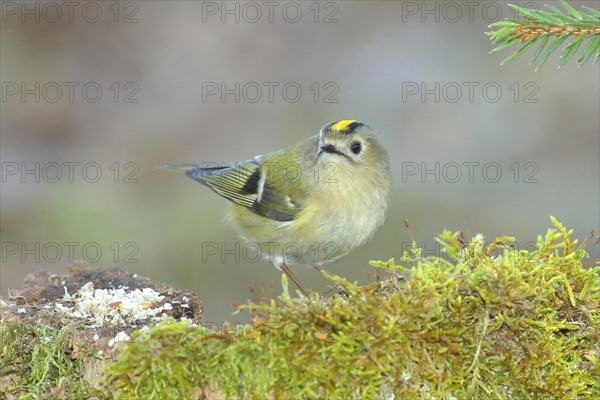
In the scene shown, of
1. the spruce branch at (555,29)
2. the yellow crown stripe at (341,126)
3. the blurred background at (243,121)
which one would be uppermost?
the spruce branch at (555,29)

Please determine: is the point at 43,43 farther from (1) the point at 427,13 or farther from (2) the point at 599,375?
(2) the point at 599,375

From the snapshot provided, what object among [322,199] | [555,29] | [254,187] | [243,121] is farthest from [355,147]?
[243,121]

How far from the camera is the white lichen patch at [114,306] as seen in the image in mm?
2570

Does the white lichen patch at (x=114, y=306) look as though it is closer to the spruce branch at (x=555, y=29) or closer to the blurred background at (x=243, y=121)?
the spruce branch at (x=555, y=29)

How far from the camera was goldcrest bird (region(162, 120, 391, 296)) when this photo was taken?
4055mm

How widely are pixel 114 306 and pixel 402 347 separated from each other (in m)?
1.13

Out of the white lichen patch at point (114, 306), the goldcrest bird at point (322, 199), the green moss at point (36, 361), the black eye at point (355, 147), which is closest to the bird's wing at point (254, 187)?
the goldcrest bird at point (322, 199)

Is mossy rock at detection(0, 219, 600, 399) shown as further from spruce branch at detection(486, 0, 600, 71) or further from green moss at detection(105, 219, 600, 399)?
spruce branch at detection(486, 0, 600, 71)

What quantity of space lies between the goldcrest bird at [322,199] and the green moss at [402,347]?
1.82 meters

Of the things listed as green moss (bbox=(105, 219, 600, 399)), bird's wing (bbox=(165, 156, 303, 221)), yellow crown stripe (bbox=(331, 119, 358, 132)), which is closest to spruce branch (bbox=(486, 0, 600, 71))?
green moss (bbox=(105, 219, 600, 399))

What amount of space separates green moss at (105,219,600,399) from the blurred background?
4.33 metres

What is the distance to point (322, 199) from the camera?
4.12 meters

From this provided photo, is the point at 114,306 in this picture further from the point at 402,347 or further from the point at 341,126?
the point at 341,126

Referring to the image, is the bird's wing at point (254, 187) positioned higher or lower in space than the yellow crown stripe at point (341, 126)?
lower
